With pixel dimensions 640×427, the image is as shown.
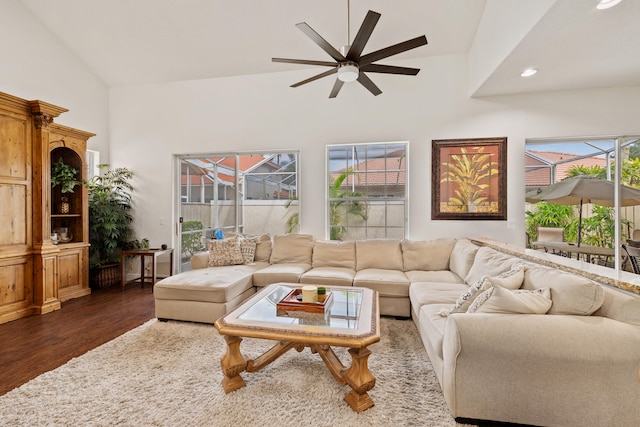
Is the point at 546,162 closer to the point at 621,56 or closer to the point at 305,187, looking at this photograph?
the point at 621,56

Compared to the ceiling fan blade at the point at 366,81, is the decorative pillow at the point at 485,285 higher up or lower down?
lower down

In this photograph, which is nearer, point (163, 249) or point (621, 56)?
point (621, 56)

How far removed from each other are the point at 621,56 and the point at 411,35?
2.08m

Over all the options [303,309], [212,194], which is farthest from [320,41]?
[212,194]

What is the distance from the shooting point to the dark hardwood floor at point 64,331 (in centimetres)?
228

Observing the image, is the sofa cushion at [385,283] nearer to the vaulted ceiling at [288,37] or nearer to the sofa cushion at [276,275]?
the sofa cushion at [276,275]

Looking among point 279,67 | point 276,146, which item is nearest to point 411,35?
point 279,67

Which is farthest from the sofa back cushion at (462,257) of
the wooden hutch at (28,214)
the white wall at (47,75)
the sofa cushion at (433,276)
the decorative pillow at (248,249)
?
the white wall at (47,75)

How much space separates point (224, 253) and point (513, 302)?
3.26 meters

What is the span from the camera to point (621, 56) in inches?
113

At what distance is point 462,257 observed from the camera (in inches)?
130

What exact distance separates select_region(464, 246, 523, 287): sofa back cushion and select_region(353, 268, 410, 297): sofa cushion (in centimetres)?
63

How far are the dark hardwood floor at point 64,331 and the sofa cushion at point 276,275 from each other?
126 cm

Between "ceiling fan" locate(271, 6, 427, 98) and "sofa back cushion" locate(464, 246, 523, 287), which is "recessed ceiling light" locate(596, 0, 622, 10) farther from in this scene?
"sofa back cushion" locate(464, 246, 523, 287)
